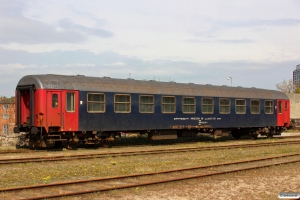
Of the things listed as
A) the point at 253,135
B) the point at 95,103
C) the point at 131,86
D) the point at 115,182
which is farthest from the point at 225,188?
the point at 253,135

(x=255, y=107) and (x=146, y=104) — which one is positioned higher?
(x=146, y=104)

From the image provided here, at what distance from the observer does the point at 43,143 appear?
18.2 meters

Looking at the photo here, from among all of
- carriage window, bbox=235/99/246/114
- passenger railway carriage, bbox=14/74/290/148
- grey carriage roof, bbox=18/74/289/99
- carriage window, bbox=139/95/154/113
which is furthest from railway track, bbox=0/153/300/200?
carriage window, bbox=235/99/246/114

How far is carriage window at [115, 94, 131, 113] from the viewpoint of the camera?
66.8 feet

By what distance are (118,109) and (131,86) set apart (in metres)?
1.47

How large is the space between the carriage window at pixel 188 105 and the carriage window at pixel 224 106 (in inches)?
88.1

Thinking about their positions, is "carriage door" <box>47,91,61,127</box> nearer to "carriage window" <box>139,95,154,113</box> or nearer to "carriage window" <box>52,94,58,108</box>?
"carriage window" <box>52,94,58,108</box>

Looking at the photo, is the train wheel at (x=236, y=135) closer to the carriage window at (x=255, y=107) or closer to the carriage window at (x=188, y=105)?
the carriage window at (x=255, y=107)

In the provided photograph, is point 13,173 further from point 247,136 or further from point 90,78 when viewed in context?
point 247,136

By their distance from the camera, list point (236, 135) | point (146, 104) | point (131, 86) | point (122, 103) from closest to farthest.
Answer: point (122, 103), point (131, 86), point (146, 104), point (236, 135)

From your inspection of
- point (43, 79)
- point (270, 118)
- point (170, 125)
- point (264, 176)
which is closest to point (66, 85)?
point (43, 79)

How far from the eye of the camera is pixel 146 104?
847 inches

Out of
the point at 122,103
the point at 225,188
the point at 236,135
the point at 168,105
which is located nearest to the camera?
the point at 225,188

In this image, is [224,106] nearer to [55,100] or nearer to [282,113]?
[282,113]
